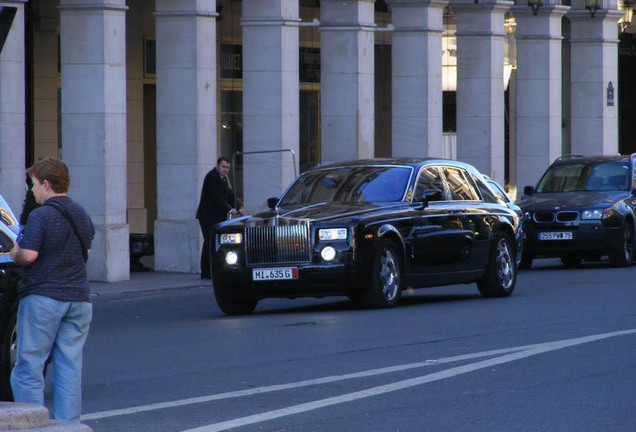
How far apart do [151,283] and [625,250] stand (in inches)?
287

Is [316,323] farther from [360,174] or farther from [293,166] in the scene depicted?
[293,166]

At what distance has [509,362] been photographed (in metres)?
11.9

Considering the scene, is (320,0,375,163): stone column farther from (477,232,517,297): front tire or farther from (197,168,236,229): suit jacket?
(477,232,517,297): front tire

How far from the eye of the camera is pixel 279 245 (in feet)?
54.4

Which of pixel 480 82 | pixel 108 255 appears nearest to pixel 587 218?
pixel 108 255

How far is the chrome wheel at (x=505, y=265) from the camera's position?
62.4 feet

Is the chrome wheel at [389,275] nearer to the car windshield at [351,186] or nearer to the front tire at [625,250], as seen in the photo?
the car windshield at [351,186]

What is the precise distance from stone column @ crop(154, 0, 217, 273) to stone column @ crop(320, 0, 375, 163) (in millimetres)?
4197

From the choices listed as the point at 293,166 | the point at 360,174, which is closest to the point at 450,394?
the point at 360,174

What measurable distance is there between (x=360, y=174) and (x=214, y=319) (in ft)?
8.66

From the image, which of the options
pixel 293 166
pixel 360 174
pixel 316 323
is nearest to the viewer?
pixel 316 323

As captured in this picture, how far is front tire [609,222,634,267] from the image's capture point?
24.7 m

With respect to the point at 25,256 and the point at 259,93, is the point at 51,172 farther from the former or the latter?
the point at 259,93

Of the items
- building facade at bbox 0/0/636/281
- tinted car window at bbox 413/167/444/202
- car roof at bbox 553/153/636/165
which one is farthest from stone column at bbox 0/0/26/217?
car roof at bbox 553/153/636/165
